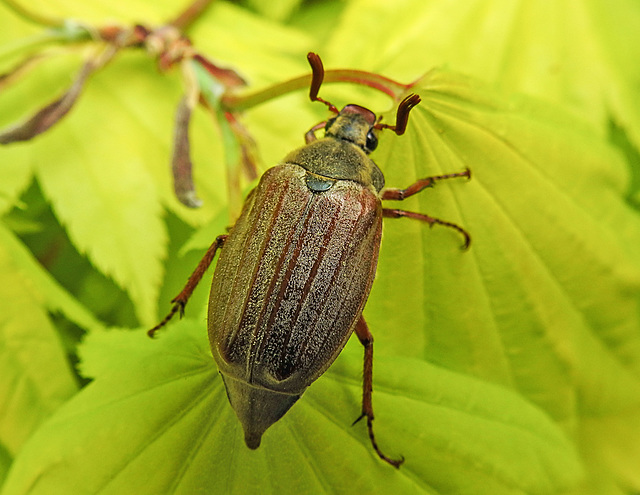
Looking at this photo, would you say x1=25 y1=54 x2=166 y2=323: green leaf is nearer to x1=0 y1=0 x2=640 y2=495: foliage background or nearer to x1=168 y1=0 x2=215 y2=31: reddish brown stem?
x1=0 y1=0 x2=640 y2=495: foliage background

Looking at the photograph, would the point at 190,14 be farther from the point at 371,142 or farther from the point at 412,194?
the point at 412,194

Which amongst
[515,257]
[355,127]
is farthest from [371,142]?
[515,257]

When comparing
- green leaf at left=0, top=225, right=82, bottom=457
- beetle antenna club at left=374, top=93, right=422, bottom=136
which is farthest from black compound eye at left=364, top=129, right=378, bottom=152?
green leaf at left=0, top=225, right=82, bottom=457

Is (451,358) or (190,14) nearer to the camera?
(451,358)

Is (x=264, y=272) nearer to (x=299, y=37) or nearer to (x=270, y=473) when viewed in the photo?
(x=270, y=473)

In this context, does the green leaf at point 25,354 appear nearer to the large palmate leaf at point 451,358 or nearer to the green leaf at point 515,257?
the large palmate leaf at point 451,358

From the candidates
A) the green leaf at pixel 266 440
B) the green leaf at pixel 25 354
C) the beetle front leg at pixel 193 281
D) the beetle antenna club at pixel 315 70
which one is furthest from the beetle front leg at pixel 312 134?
the green leaf at pixel 25 354
